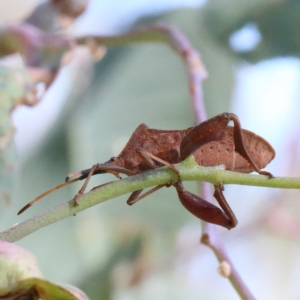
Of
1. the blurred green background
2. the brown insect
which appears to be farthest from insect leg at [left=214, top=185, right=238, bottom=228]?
the blurred green background

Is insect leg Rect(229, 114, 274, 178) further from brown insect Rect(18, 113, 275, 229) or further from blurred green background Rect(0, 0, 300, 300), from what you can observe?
blurred green background Rect(0, 0, 300, 300)

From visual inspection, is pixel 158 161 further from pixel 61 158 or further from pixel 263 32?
pixel 61 158

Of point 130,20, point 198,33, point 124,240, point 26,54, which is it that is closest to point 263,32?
point 198,33

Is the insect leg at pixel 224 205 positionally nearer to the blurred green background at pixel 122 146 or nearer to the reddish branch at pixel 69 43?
the reddish branch at pixel 69 43

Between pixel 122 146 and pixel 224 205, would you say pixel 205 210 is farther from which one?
pixel 122 146

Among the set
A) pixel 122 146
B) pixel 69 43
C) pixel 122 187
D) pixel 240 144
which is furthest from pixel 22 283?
pixel 122 146

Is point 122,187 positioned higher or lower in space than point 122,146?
higher
